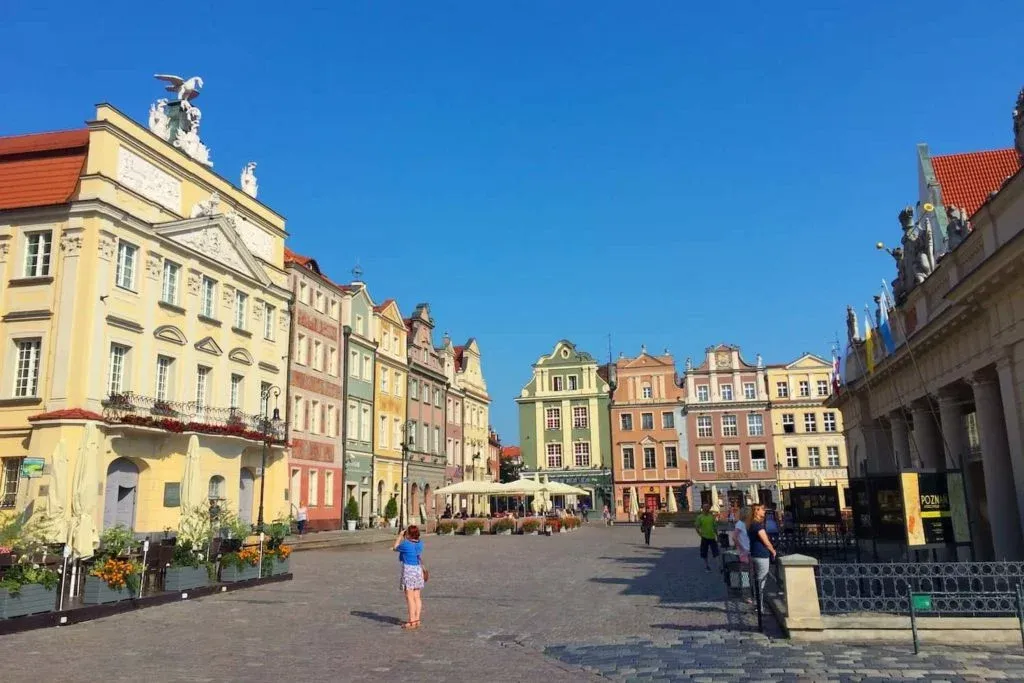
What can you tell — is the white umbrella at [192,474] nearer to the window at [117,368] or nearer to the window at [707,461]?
the window at [117,368]

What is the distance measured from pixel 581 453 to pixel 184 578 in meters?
55.4

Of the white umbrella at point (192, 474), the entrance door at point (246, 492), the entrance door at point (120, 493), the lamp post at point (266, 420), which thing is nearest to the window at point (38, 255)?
the entrance door at point (120, 493)

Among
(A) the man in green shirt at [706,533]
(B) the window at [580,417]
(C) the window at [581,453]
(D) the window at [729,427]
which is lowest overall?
(A) the man in green shirt at [706,533]

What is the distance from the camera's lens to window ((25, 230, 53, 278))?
25.9 meters

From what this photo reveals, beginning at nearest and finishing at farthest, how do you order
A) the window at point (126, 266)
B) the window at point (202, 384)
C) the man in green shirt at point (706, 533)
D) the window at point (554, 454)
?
the man in green shirt at point (706, 533) < the window at point (126, 266) < the window at point (202, 384) < the window at point (554, 454)

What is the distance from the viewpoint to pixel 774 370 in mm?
68000

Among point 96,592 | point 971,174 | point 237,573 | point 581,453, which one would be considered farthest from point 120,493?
point 581,453

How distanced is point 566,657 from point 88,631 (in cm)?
732

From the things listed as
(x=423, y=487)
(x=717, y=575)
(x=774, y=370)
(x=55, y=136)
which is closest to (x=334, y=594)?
(x=717, y=575)

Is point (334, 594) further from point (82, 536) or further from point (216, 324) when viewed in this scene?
point (216, 324)

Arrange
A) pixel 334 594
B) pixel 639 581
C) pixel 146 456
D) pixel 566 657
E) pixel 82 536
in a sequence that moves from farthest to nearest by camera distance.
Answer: pixel 146 456 → pixel 82 536 → pixel 639 581 → pixel 334 594 → pixel 566 657

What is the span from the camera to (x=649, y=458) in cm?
6725

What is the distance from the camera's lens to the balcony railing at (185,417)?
83.7ft

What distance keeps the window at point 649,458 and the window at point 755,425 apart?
26.8 feet
